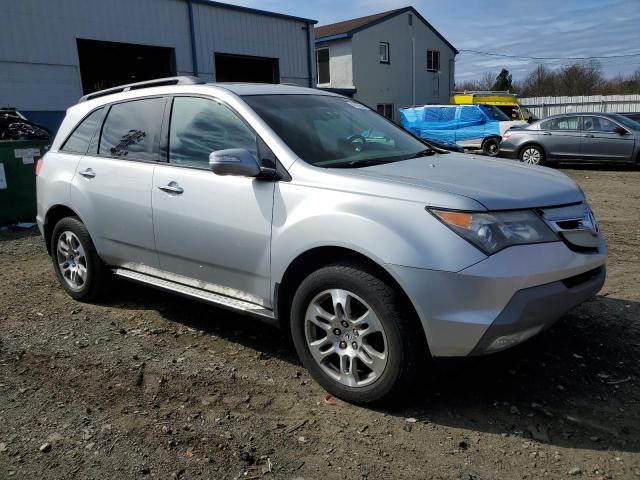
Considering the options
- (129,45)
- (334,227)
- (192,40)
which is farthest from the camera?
(192,40)

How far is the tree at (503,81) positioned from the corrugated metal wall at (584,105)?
24214 millimetres

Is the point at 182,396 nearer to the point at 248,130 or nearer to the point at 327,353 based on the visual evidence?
the point at 327,353

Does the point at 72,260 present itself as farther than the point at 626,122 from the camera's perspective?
Answer: No

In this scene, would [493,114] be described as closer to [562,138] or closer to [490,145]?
[490,145]

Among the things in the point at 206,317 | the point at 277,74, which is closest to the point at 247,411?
the point at 206,317

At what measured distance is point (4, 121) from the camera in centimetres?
1043

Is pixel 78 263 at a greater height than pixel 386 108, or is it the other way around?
pixel 386 108

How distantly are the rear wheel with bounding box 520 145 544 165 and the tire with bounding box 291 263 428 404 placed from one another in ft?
43.9

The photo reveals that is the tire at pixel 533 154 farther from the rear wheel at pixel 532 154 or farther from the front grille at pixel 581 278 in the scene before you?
the front grille at pixel 581 278

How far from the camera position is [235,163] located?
10.6ft

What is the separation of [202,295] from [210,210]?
2.00 feet

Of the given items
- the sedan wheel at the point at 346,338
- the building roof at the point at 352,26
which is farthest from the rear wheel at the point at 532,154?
the building roof at the point at 352,26

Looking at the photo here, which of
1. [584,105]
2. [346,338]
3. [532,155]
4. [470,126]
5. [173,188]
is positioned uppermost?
[584,105]

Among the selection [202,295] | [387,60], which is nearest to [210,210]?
[202,295]
